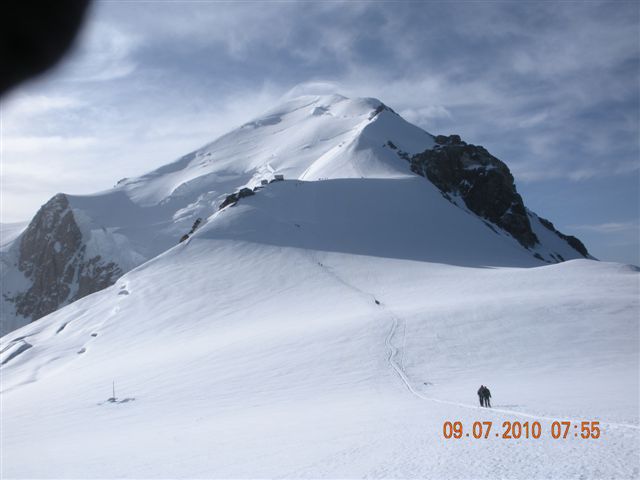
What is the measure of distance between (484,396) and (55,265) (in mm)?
122534

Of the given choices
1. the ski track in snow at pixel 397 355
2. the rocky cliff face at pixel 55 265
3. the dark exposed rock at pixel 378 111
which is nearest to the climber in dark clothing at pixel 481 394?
the ski track in snow at pixel 397 355

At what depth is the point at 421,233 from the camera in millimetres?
71312

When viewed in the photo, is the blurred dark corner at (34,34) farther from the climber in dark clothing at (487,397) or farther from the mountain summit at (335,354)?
A: the climber in dark clothing at (487,397)

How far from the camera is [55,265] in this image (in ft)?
398

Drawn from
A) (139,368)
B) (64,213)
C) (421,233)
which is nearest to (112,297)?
(139,368)

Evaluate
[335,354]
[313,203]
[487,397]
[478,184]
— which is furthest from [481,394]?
[478,184]

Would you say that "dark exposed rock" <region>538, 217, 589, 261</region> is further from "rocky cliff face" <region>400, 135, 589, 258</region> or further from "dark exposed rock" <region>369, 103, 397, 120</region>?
"dark exposed rock" <region>369, 103, 397, 120</region>

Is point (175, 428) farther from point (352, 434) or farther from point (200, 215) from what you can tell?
point (200, 215)

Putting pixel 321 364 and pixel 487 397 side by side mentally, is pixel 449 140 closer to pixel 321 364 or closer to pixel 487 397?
pixel 321 364

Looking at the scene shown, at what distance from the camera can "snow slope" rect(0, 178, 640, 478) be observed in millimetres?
14438

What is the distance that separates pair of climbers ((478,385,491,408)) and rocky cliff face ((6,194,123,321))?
98.7 m

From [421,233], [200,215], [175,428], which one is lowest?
[175,428]

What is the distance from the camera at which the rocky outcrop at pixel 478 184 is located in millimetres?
102625

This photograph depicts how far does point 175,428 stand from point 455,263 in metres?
45.0
